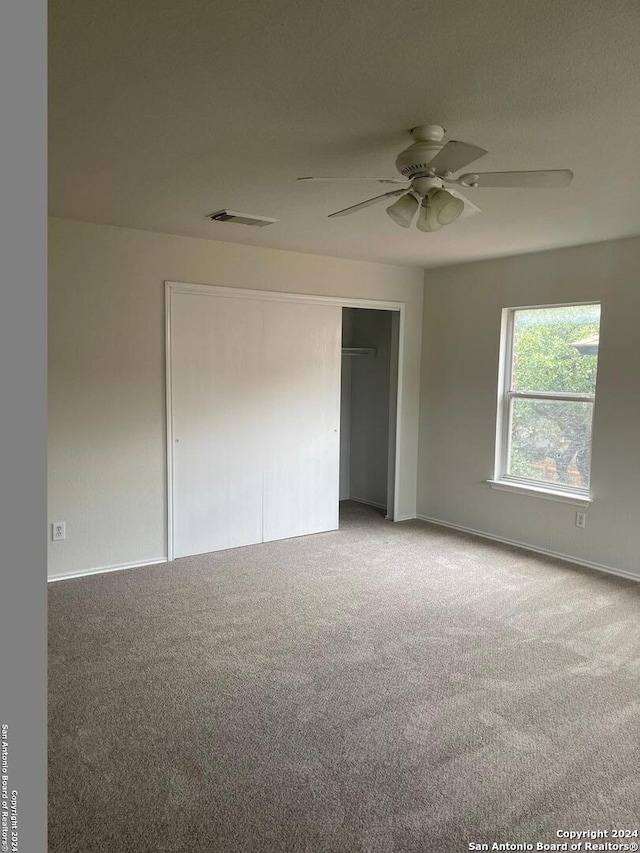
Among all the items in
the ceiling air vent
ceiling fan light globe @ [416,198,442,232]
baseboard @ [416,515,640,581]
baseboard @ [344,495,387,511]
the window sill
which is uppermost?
the ceiling air vent

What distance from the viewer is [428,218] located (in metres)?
2.56

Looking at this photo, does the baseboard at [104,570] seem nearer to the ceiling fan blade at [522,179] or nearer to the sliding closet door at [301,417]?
the sliding closet door at [301,417]

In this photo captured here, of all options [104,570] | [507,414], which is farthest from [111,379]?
[507,414]

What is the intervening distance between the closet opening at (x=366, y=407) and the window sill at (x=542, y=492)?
1210 mm

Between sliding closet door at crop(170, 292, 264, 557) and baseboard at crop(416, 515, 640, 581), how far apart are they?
1838 millimetres

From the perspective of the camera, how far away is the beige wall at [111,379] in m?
4.12

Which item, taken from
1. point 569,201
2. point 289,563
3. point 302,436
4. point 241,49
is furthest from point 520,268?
point 241,49

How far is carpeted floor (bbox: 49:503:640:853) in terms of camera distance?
6.75 ft

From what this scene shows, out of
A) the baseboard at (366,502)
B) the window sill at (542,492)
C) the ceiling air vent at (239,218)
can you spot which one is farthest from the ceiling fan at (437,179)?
the baseboard at (366,502)

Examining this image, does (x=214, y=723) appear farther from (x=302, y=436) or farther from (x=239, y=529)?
(x=302, y=436)

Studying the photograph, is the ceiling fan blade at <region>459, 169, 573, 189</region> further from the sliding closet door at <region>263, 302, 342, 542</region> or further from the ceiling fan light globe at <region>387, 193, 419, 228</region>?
the sliding closet door at <region>263, 302, 342, 542</region>

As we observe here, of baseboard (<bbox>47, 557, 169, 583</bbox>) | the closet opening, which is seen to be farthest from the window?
baseboard (<bbox>47, 557, 169, 583</bbox>)

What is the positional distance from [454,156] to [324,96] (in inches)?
19.8
